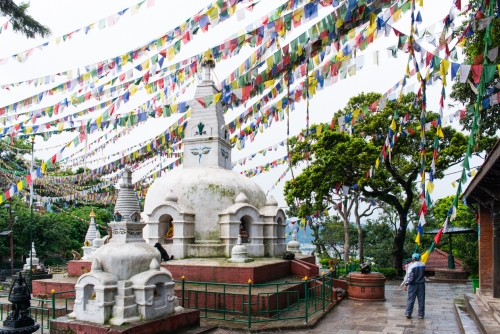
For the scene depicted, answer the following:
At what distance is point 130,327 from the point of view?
823 cm

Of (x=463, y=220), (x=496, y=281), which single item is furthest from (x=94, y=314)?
(x=463, y=220)

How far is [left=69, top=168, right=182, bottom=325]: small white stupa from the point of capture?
862 centimetres

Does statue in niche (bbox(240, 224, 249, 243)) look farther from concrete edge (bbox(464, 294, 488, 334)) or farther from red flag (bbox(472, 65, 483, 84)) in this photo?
red flag (bbox(472, 65, 483, 84))

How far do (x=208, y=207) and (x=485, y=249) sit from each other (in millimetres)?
9074

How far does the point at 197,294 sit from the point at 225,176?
5.56 metres

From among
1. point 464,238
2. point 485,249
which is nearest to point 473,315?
point 485,249

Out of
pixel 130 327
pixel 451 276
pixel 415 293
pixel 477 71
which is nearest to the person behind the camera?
pixel 477 71

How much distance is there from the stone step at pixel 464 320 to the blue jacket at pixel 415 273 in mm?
1309

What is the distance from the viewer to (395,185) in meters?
21.1

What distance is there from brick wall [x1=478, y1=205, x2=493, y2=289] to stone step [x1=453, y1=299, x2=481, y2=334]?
1009 millimetres

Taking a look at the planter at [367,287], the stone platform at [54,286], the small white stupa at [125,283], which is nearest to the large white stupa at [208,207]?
the stone platform at [54,286]

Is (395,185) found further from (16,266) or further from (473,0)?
(16,266)

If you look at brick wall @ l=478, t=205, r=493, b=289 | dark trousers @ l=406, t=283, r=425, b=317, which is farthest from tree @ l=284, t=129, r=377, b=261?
dark trousers @ l=406, t=283, r=425, b=317

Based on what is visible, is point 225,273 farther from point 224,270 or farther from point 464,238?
point 464,238
